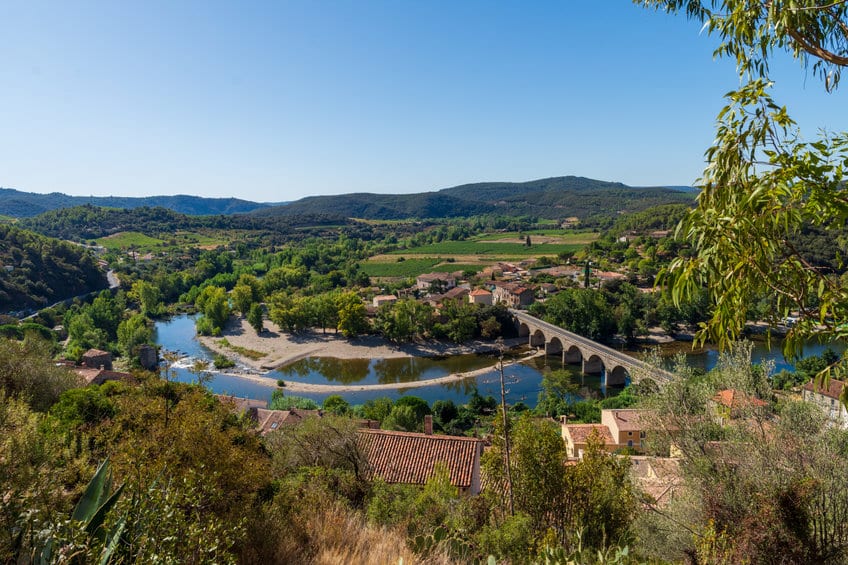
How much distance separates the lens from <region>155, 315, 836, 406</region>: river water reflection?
30062mm

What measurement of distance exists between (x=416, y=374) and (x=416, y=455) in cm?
2184

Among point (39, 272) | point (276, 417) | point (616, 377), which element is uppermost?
point (39, 272)

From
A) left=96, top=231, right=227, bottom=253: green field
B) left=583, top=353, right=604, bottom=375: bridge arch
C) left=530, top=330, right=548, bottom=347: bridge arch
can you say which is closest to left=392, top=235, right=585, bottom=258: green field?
left=96, top=231, right=227, bottom=253: green field

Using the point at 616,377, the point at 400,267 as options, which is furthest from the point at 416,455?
the point at 400,267

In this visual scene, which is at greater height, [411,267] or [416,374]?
[411,267]

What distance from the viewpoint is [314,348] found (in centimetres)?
4034

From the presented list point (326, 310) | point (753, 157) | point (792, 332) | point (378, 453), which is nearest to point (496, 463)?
point (792, 332)

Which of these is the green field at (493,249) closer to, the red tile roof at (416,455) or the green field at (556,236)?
the green field at (556,236)

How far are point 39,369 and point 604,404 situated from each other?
23843 mm

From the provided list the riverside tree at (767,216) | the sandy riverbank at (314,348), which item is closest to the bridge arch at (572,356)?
the sandy riverbank at (314,348)

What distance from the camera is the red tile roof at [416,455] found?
1209cm

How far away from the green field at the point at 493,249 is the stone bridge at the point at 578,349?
47022mm

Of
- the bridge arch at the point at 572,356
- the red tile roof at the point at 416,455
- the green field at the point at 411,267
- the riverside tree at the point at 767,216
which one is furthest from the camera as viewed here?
the green field at the point at 411,267

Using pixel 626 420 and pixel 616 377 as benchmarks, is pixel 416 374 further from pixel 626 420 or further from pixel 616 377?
pixel 626 420
